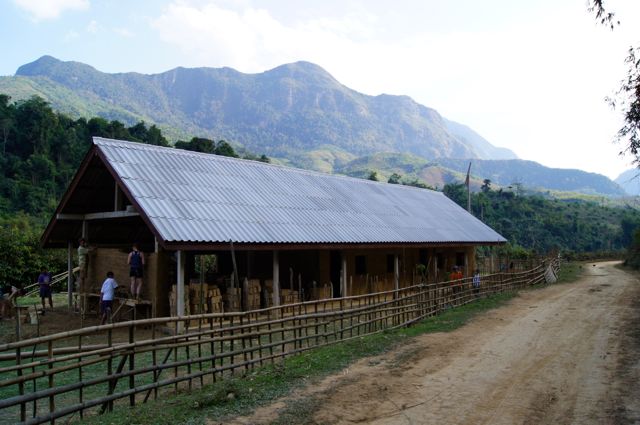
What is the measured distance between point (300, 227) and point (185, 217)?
4220 millimetres


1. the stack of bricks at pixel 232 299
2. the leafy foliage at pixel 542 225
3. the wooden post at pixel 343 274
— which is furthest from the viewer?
the leafy foliage at pixel 542 225

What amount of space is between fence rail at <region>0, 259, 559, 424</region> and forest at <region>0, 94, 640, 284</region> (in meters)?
15.7

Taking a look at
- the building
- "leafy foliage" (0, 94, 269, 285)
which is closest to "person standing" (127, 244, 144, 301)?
the building

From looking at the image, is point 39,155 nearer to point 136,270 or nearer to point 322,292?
point 322,292

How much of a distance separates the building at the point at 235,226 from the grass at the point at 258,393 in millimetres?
2696

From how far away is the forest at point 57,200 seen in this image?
27.4 m

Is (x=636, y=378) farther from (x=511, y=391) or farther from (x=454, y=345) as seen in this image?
(x=454, y=345)

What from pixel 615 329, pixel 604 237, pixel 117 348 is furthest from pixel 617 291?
pixel 604 237

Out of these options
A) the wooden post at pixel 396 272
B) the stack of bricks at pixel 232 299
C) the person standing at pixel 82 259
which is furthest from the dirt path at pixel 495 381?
the person standing at pixel 82 259

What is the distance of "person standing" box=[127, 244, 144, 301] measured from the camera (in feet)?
48.4

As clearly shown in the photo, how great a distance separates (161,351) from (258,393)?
500 cm

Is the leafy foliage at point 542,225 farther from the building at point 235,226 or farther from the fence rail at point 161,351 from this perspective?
the fence rail at point 161,351

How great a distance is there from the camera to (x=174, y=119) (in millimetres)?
195375

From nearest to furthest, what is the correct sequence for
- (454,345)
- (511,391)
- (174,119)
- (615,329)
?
(511,391)
(454,345)
(615,329)
(174,119)
